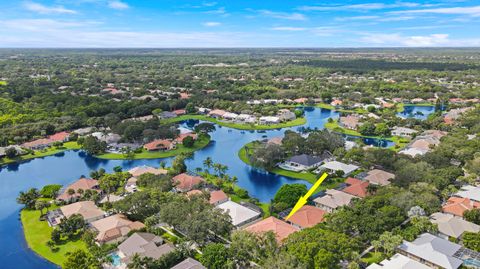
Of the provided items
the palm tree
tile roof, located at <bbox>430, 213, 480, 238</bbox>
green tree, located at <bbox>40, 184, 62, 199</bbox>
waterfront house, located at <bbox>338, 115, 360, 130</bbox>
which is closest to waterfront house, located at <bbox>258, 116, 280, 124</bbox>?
waterfront house, located at <bbox>338, 115, 360, 130</bbox>

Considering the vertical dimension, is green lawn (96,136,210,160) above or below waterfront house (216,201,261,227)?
below

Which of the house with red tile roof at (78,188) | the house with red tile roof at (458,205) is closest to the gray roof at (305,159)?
the house with red tile roof at (458,205)

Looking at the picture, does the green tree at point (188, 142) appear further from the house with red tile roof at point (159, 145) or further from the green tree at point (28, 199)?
the green tree at point (28, 199)

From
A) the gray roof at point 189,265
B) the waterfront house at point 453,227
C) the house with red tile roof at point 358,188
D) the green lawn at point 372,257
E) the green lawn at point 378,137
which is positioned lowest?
the green lawn at point 378,137

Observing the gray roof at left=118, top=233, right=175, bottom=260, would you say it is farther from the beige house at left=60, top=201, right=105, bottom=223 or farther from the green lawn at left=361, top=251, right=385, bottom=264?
the green lawn at left=361, top=251, right=385, bottom=264

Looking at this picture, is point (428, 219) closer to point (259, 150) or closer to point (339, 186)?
point (339, 186)

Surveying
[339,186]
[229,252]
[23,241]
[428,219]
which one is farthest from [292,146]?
[23,241]
